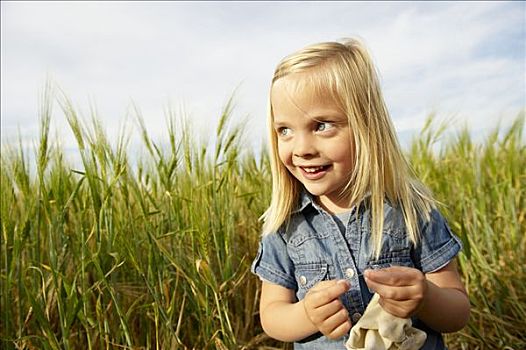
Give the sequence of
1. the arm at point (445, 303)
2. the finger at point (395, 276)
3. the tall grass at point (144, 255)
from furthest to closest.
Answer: the tall grass at point (144, 255) < the arm at point (445, 303) < the finger at point (395, 276)

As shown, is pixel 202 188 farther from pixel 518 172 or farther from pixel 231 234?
pixel 518 172

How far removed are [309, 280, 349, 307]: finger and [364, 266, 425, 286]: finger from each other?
0.04 metres

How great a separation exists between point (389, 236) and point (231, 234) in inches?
27.3

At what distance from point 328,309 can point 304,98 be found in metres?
0.35

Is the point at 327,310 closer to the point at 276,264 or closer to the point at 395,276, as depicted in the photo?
the point at 395,276

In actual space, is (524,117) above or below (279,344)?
above

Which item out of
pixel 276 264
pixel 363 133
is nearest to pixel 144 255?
pixel 276 264

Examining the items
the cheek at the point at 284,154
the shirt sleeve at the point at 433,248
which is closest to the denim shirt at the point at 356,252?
the shirt sleeve at the point at 433,248

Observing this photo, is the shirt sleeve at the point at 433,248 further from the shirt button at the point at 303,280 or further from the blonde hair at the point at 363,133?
the shirt button at the point at 303,280

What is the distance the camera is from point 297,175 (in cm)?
114

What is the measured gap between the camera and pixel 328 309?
38.2 inches

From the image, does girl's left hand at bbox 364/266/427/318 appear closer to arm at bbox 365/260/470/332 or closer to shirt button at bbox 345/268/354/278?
arm at bbox 365/260/470/332

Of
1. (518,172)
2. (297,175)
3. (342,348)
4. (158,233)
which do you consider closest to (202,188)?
(158,233)

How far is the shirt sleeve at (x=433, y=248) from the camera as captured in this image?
3.73ft
